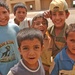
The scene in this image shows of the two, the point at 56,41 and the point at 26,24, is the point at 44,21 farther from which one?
the point at 26,24

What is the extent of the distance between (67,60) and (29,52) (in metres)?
0.46

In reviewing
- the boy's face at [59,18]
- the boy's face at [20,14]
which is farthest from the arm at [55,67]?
the boy's face at [20,14]

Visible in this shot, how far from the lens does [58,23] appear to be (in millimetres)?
3023

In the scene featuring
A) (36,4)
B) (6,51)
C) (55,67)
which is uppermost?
(6,51)

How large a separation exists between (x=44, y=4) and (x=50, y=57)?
32.5 meters

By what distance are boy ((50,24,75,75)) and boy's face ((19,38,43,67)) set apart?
11.6 inches

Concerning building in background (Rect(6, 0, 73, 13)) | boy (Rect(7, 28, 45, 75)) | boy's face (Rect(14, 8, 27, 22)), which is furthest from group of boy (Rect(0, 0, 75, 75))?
building in background (Rect(6, 0, 73, 13))

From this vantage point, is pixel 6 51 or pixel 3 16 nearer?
pixel 6 51

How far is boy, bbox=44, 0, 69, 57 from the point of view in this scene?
2969mm

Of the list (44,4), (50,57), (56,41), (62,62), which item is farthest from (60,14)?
(44,4)

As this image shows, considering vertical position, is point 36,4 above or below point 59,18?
below

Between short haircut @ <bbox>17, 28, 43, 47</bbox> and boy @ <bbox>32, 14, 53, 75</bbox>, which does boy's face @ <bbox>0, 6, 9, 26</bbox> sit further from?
short haircut @ <bbox>17, 28, 43, 47</bbox>

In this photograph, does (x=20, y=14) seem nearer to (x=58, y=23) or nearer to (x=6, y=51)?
(x=58, y=23)

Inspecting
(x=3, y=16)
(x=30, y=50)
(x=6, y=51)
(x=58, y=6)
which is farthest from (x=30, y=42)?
(x=58, y=6)
